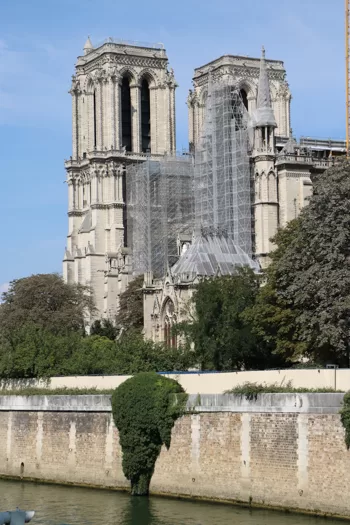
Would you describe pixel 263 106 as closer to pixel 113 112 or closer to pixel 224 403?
pixel 113 112

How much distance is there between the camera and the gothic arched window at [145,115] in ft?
362

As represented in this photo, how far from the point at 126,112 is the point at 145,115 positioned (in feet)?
6.67

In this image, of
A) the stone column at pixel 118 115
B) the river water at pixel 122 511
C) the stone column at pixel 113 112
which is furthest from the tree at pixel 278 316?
the stone column at pixel 118 115

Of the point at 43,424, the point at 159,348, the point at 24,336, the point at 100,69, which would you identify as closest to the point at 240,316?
the point at 159,348

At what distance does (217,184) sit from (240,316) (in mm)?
42210

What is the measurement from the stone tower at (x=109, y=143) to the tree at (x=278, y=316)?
4716 cm

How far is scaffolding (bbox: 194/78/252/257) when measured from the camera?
96.2 m

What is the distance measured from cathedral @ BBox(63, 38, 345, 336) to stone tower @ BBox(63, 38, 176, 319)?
0.10 m

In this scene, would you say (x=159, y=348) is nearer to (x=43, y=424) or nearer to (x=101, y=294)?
(x=43, y=424)

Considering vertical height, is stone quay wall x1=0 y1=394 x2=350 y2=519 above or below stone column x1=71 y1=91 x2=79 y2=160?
below

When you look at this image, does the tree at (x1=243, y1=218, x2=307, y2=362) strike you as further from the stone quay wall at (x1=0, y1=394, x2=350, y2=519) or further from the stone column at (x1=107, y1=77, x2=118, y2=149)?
the stone column at (x1=107, y1=77, x2=118, y2=149)

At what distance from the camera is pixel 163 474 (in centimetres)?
3922

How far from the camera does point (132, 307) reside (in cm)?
9544

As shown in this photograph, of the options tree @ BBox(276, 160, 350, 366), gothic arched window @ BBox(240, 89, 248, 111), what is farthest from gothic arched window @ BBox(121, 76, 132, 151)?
tree @ BBox(276, 160, 350, 366)
